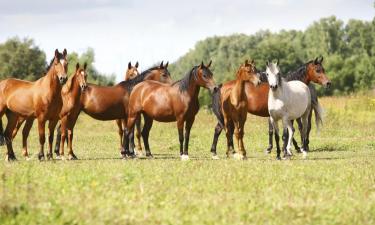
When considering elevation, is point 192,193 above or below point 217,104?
below

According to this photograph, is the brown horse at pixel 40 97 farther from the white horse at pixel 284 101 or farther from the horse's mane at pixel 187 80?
the white horse at pixel 284 101

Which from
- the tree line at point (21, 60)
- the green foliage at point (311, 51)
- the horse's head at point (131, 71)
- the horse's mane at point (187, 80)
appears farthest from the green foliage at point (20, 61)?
the horse's mane at point (187, 80)

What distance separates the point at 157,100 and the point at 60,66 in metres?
3.00

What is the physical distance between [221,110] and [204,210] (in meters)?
10.8

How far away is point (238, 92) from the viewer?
63.9ft

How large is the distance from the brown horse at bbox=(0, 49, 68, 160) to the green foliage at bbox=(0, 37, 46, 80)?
184 feet

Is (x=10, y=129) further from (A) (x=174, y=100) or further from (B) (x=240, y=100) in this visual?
(B) (x=240, y=100)

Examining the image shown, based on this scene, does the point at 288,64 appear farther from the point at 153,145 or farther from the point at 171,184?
the point at 171,184

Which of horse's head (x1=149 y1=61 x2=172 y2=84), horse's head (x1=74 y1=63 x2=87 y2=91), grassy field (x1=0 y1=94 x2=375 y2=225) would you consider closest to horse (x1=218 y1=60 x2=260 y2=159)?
grassy field (x1=0 y1=94 x2=375 y2=225)

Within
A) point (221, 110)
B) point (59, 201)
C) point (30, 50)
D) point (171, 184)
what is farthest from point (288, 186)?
point (30, 50)

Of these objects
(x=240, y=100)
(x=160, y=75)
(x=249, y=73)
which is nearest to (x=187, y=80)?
(x=240, y=100)

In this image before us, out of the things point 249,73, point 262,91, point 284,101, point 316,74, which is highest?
point 316,74

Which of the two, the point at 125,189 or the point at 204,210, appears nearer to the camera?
the point at 204,210

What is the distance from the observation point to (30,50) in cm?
7662
